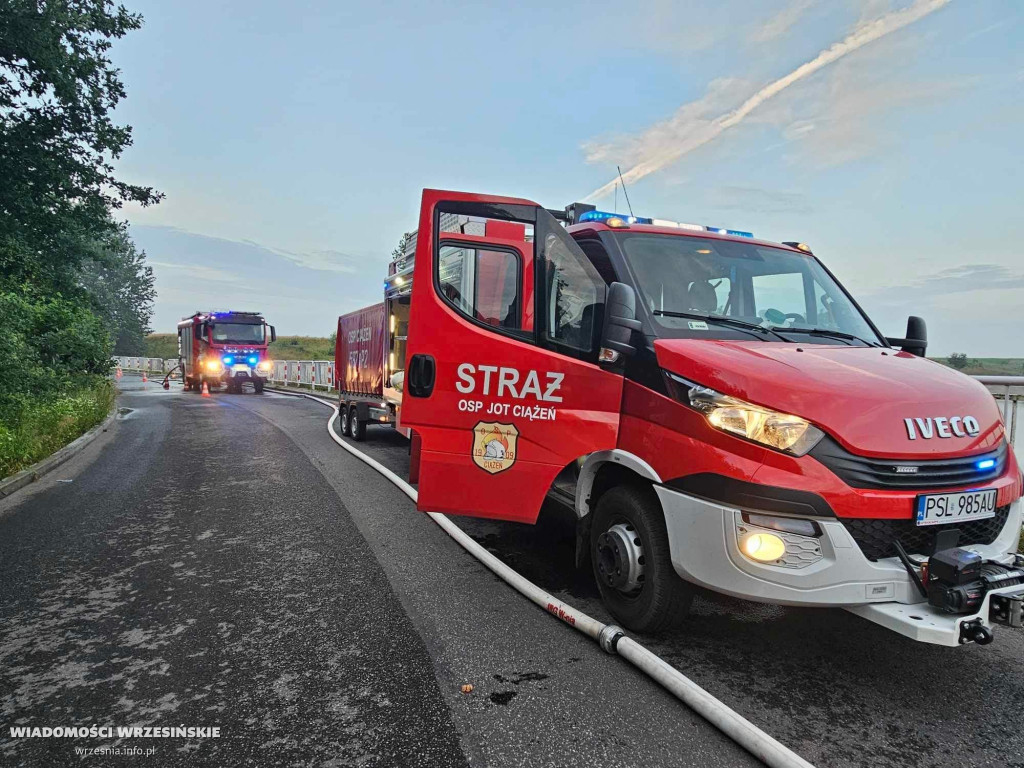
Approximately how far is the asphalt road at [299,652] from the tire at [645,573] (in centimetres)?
34

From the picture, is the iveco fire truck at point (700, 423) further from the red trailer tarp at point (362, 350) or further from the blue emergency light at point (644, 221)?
the red trailer tarp at point (362, 350)

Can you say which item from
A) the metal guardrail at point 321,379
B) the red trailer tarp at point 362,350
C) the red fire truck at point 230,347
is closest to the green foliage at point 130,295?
the metal guardrail at point 321,379

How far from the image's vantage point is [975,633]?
249cm

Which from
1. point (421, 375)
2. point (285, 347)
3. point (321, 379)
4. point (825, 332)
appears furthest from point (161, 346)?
point (825, 332)

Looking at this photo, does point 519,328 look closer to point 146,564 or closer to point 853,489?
point 853,489

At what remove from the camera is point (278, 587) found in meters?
4.21

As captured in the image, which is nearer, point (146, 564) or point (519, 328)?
point (519, 328)

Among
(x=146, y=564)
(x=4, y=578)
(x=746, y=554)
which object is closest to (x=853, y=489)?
(x=746, y=554)

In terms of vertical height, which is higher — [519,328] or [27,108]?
[27,108]

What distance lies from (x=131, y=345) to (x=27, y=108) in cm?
6650

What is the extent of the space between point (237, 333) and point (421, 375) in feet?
77.1

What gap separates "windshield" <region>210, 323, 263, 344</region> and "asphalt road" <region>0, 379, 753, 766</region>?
19.7 m

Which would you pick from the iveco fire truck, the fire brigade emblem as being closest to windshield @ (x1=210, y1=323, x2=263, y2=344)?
the iveco fire truck

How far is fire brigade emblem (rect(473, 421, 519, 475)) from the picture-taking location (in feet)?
12.7
